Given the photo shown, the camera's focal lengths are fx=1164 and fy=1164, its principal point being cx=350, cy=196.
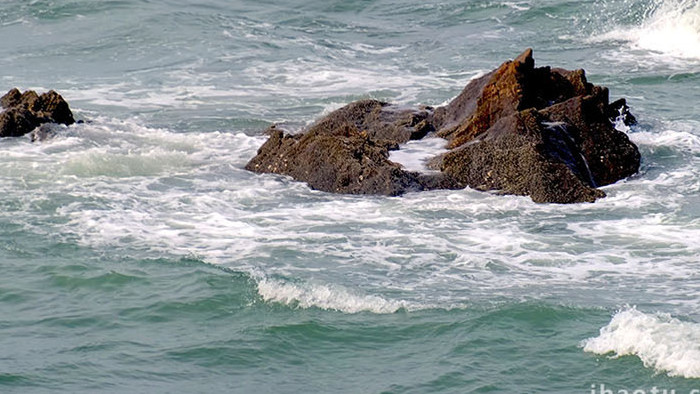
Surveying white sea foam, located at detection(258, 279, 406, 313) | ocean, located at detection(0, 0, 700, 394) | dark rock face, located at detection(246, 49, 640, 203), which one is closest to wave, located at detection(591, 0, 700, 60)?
ocean, located at detection(0, 0, 700, 394)

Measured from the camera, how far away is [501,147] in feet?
39.2

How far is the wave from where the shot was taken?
2152 cm

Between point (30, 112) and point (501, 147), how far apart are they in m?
6.36

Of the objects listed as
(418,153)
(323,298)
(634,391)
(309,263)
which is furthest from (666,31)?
(634,391)

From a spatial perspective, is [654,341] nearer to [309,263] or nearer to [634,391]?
[634,391]

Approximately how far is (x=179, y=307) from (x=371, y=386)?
2084 mm

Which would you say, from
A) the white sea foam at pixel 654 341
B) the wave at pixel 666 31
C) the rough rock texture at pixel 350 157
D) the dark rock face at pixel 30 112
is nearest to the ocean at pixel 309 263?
the white sea foam at pixel 654 341

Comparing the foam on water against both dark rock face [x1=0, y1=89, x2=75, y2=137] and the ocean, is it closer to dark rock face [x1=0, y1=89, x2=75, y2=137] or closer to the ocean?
the ocean

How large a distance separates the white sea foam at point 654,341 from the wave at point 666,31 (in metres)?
13.8

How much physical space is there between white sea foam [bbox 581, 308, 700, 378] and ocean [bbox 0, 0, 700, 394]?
2 cm

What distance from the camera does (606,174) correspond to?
12328 millimetres

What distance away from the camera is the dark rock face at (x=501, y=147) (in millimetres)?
11727

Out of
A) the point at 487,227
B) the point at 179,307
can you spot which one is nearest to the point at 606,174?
the point at 487,227

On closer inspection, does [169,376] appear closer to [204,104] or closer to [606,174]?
[606,174]
